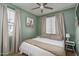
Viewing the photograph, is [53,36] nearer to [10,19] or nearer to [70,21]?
[70,21]

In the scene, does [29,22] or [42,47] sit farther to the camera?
[29,22]

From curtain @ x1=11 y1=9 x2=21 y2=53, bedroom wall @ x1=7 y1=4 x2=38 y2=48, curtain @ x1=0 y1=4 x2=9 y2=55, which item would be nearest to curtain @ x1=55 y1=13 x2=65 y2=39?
bedroom wall @ x1=7 y1=4 x2=38 y2=48

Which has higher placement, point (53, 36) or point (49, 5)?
point (49, 5)

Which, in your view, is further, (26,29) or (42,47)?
(26,29)

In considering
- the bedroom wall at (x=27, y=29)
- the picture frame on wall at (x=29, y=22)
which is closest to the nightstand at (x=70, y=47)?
the bedroom wall at (x=27, y=29)

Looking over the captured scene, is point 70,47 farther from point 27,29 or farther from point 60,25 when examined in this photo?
point 27,29

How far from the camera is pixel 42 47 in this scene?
48.4 inches

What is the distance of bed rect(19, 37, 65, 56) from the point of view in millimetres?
1194

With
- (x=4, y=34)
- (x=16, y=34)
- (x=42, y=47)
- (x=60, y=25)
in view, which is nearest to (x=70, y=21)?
(x=60, y=25)

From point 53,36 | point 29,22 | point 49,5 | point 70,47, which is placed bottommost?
point 70,47

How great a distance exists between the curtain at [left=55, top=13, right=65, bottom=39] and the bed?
126 millimetres

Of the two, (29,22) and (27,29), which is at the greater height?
(29,22)

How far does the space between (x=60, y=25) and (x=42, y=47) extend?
1.48 ft

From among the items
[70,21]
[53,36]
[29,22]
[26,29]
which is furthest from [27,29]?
[70,21]
